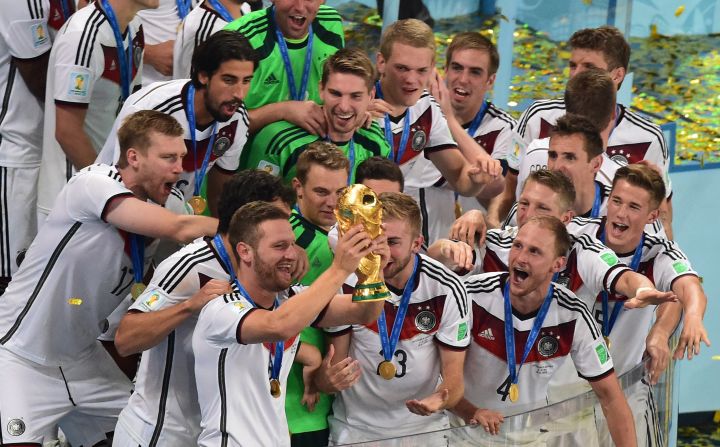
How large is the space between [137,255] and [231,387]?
0.95 m

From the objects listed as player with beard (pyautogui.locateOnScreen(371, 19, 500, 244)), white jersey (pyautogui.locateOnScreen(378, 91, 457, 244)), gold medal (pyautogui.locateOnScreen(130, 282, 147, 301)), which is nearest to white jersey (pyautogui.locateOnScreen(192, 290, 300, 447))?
gold medal (pyautogui.locateOnScreen(130, 282, 147, 301))

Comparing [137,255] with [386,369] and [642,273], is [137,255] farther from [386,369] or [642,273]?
[642,273]

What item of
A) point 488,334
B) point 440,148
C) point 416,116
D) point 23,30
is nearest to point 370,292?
point 488,334

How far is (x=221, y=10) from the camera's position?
7180 mm

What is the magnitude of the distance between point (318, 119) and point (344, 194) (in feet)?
5.29

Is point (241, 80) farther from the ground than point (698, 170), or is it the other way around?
point (241, 80)

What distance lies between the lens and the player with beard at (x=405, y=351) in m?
5.92

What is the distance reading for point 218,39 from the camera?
20.2 feet

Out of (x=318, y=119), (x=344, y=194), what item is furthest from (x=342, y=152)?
(x=344, y=194)

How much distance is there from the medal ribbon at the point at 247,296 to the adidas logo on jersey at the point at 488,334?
3.72ft

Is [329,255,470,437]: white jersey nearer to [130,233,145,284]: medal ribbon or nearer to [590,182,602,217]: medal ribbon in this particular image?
[130,233,145,284]: medal ribbon

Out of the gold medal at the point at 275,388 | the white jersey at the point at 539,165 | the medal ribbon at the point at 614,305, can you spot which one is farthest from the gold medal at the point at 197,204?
the medal ribbon at the point at 614,305

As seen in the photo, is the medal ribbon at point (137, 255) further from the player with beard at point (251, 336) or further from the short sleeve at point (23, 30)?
the short sleeve at point (23, 30)

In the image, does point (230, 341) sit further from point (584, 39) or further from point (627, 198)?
point (584, 39)
